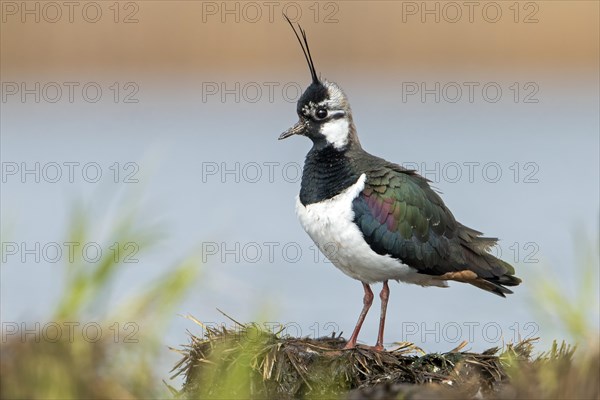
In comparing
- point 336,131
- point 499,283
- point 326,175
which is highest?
point 336,131

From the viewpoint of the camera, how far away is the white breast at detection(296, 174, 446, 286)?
23.2 ft

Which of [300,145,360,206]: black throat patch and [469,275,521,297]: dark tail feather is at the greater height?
[300,145,360,206]: black throat patch

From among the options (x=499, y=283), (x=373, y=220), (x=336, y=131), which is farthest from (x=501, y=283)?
(x=336, y=131)

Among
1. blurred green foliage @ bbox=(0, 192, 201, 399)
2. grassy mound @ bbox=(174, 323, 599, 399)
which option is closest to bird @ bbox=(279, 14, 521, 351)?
grassy mound @ bbox=(174, 323, 599, 399)

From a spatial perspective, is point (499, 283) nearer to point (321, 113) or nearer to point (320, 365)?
point (321, 113)

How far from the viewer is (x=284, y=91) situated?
849 inches

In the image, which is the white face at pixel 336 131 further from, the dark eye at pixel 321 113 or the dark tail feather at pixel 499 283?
the dark tail feather at pixel 499 283

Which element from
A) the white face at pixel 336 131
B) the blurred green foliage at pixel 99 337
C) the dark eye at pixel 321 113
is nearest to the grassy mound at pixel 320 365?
the blurred green foliage at pixel 99 337

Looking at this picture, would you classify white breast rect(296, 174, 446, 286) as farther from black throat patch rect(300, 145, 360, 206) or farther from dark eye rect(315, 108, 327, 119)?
dark eye rect(315, 108, 327, 119)

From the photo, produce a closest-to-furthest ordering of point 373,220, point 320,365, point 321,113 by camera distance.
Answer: point 320,365 → point 373,220 → point 321,113

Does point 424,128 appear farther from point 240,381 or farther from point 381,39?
point 240,381

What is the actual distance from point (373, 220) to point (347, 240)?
9.3 inches

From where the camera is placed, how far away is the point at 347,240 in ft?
23.2

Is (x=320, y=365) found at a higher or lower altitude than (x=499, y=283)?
lower
